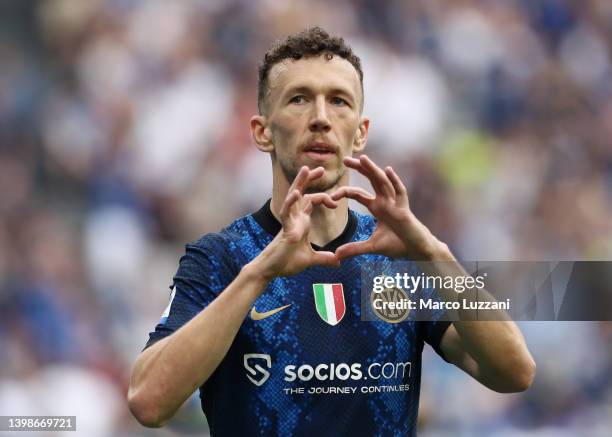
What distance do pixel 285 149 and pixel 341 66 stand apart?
38 cm

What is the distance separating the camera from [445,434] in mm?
6848

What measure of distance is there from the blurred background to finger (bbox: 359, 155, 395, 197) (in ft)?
12.6

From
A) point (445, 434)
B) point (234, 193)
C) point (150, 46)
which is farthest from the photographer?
point (150, 46)

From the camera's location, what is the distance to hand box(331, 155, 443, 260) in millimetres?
3041

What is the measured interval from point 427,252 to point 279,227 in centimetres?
72

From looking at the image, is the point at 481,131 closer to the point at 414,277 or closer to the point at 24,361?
the point at 24,361

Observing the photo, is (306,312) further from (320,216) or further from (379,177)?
(379,177)

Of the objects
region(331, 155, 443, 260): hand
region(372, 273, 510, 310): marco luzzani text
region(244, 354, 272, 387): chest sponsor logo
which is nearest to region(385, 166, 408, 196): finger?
region(331, 155, 443, 260): hand

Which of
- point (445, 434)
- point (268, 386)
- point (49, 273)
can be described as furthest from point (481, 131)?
point (268, 386)

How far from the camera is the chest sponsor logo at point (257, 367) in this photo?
11.0 feet

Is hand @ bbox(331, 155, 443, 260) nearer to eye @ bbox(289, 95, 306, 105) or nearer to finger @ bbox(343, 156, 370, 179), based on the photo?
finger @ bbox(343, 156, 370, 179)

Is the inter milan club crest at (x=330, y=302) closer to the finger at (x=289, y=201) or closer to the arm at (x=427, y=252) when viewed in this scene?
the arm at (x=427, y=252)

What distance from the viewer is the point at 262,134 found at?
147 inches

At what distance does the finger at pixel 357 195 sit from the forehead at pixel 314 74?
61 centimetres
